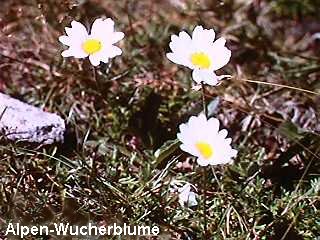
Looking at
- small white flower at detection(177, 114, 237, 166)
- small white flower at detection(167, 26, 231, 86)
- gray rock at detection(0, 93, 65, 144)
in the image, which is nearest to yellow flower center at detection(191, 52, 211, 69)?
small white flower at detection(167, 26, 231, 86)

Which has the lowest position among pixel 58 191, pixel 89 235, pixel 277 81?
pixel 89 235

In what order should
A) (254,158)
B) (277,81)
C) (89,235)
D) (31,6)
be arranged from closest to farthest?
(89,235)
(254,158)
(277,81)
(31,6)

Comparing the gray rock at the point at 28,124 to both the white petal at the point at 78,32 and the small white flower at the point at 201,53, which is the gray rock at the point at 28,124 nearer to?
the white petal at the point at 78,32

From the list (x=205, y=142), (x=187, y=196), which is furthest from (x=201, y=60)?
(x=187, y=196)

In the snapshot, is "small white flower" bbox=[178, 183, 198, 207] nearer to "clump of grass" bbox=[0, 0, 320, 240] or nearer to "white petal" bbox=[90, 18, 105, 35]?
"clump of grass" bbox=[0, 0, 320, 240]

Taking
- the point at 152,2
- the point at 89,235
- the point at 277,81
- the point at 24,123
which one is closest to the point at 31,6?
the point at 152,2

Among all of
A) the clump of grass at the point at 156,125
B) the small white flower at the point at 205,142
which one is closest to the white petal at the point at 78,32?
the clump of grass at the point at 156,125

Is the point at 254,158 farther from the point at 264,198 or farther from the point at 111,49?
the point at 111,49
